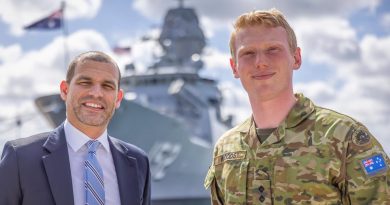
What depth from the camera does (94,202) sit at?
3053 millimetres

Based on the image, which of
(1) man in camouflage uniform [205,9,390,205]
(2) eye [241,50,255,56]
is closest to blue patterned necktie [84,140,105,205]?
(1) man in camouflage uniform [205,9,390,205]

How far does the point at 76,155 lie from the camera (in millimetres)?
3238

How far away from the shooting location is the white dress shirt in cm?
315

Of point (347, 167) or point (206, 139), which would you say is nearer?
point (347, 167)

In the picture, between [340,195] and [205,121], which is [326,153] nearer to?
[340,195]

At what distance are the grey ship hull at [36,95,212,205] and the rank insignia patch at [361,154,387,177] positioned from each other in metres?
18.4

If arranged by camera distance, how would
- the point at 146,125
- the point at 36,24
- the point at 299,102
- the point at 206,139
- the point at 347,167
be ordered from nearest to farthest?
the point at 347,167, the point at 299,102, the point at 36,24, the point at 146,125, the point at 206,139

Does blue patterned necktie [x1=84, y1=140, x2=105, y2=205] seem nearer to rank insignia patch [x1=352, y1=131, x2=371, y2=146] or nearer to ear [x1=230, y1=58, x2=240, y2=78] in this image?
ear [x1=230, y1=58, x2=240, y2=78]

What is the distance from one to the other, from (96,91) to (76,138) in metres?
0.28

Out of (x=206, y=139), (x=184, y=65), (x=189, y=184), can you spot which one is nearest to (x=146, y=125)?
(x=189, y=184)

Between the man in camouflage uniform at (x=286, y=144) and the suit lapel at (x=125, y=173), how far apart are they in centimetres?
68

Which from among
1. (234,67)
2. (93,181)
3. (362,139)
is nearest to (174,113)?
(93,181)

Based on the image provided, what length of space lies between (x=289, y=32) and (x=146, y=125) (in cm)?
1869

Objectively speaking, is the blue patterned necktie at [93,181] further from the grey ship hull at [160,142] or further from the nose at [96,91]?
the grey ship hull at [160,142]
